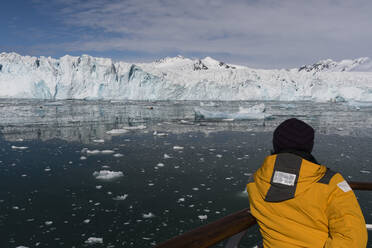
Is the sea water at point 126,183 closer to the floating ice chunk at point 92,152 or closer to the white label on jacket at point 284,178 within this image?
the floating ice chunk at point 92,152

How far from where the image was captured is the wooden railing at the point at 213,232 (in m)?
1.02

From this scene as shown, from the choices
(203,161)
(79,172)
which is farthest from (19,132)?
(203,161)

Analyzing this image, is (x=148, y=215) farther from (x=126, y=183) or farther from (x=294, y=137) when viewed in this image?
(x=294, y=137)

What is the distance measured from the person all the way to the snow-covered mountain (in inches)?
1328

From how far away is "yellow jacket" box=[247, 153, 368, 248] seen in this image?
1095 mm

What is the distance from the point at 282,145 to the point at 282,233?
0.38 metres

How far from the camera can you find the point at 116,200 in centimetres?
438

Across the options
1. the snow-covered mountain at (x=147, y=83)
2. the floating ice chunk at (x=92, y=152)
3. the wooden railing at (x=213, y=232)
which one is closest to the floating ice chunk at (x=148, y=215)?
the wooden railing at (x=213, y=232)

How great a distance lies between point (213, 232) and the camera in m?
1.13

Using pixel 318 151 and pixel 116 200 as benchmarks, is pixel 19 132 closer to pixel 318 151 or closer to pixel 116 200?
pixel 116 200

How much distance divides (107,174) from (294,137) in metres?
4.76

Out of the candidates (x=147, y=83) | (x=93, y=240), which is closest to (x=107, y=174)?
(x=93, y=240)

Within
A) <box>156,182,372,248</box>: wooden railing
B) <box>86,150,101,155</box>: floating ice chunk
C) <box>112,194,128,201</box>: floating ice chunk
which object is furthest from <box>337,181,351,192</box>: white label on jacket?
<box>86,150,101,155</box>: floating ice chunk

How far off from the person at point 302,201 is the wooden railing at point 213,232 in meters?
0.09
